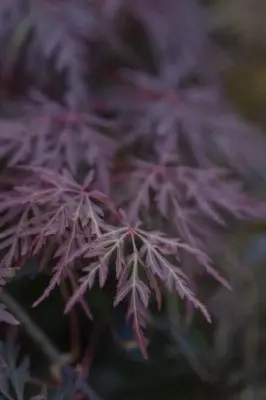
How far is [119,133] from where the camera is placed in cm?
92

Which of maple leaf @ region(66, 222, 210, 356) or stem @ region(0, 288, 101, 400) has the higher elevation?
maple leaf @ region(66, 222, 210, 356)

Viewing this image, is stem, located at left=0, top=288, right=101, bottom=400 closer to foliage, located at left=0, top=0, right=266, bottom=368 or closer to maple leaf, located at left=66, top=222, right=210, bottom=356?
foliage, located at left=0, top=0, right=266, bottom=368

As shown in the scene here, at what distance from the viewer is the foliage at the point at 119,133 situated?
81 centimetres

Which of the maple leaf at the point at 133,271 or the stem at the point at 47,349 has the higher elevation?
the maple leaf at the point at 133,271

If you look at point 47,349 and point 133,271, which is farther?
point 47,349

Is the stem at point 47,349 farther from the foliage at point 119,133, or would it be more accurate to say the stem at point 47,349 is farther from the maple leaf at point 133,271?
the maple leaf at point 133,271

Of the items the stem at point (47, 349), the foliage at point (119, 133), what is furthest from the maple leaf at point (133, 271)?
the stem at point (47, 349)

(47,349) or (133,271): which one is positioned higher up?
(133,271)

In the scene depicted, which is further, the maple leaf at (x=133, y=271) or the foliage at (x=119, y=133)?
the foliage at (x=119, y=133)

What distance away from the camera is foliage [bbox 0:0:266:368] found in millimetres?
811

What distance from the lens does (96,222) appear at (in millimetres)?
700

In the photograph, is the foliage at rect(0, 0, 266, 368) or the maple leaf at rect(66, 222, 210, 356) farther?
the foliage at rect(0, 0, 266, 368)

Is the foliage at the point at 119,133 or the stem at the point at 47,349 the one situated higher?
the foliage at the point at 119,133

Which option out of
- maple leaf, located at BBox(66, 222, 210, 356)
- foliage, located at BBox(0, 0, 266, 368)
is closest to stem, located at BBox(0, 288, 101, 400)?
foliage, located at BBox(0, 0, 266, 368)
